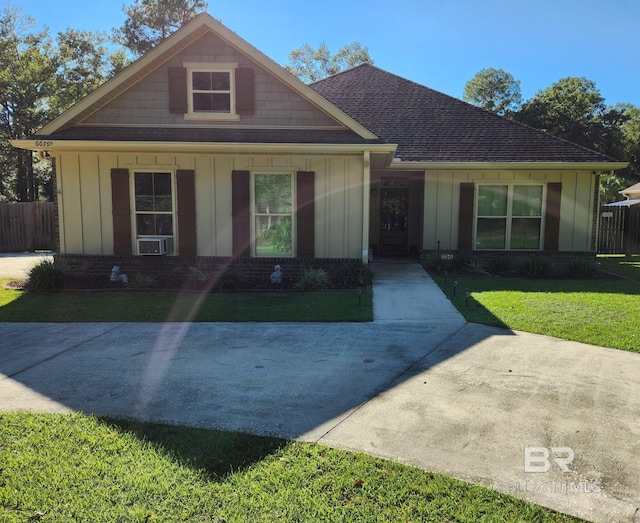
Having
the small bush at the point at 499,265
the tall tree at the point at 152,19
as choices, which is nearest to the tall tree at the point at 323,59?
the tall tree at the point at 152,19

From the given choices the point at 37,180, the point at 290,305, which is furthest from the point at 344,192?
the point at 37,180

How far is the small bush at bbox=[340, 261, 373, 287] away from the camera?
9938mm

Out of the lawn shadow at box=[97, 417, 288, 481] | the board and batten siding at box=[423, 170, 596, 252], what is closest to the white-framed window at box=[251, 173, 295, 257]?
the board and batten siding at box=[423, 170, 596, 252]

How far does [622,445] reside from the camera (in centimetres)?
336

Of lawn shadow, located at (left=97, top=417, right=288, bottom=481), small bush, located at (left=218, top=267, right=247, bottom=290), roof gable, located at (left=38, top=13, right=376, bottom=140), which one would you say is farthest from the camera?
roof gable, located at (left=38, top=13, right=376, bottom=140)

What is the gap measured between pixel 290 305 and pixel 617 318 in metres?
5.08

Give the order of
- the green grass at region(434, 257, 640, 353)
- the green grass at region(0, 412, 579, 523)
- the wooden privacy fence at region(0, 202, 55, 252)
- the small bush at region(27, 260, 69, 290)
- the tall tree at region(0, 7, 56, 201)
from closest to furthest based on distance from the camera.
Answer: the green grass at region(0, 412, 579, 523) < the green grass at region(434, 257, 640, 353) < the small bush at region(27, 260, 69, 290) < the wooden privacy fence at region(0, 202, 55, 252) < the tall tree at region(0, 7, 56, 201)

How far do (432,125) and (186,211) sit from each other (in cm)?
767

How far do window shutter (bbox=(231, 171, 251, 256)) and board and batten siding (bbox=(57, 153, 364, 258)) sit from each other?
134 millimetres

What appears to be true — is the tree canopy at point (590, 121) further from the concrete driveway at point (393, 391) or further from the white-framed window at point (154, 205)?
the concrete driveway at point (393, 391)

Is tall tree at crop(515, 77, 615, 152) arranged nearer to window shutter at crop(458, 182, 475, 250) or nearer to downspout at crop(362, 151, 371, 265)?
window shutter at crop(458, 182, 475, 250)

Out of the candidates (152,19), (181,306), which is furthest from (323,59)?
(181,306)

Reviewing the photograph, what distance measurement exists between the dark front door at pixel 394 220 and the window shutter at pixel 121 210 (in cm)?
733

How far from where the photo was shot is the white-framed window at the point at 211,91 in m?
10.9
